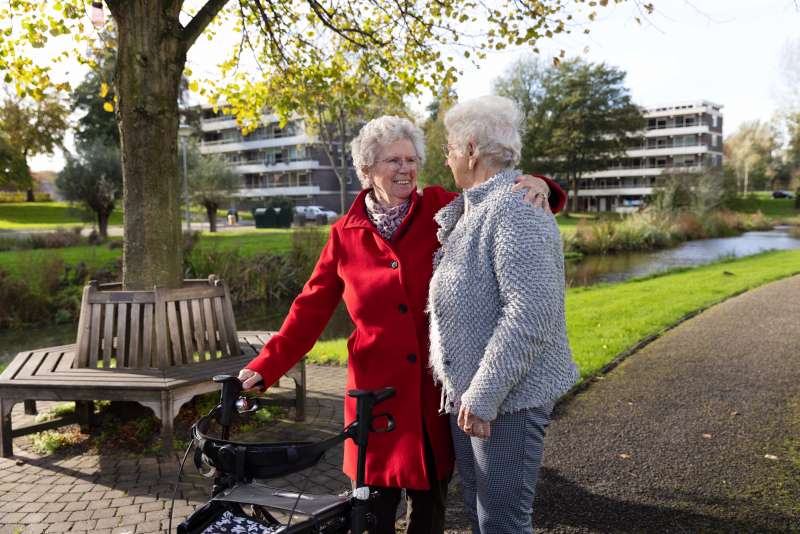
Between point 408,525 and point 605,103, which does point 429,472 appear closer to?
point 408,525

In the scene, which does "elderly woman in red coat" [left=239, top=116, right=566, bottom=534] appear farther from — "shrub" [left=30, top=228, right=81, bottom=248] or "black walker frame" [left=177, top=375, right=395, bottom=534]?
"shrub" [left=30, top=228, right=81, bottom=248]

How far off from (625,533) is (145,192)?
4038mm

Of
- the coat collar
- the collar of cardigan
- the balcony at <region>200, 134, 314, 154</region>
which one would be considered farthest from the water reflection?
the balcony at <region>200, 134, 314, 154</region>

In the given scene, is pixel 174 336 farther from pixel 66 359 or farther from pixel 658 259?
pixel 658 259

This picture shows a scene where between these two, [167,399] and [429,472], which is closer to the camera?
[429,472]

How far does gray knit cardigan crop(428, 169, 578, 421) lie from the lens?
212 centimetres

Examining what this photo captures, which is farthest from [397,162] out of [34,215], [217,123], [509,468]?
[217,123]

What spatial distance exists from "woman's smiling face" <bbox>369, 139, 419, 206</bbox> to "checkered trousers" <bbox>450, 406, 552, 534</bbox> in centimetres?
104

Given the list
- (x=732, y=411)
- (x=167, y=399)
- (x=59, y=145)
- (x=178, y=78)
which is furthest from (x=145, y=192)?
(x=59, y=145)

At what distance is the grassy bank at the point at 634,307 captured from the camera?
7930 mm

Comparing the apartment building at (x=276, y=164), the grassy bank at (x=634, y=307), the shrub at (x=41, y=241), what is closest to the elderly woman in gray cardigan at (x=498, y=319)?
the grassy bank at (x=634, y=307)

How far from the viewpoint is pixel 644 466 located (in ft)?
14.4

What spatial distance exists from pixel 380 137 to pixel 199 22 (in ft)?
10.8

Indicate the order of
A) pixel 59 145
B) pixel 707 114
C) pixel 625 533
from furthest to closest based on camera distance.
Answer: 1. pixel 707 114
2. pixel 59 145
3. pixel 625 533
